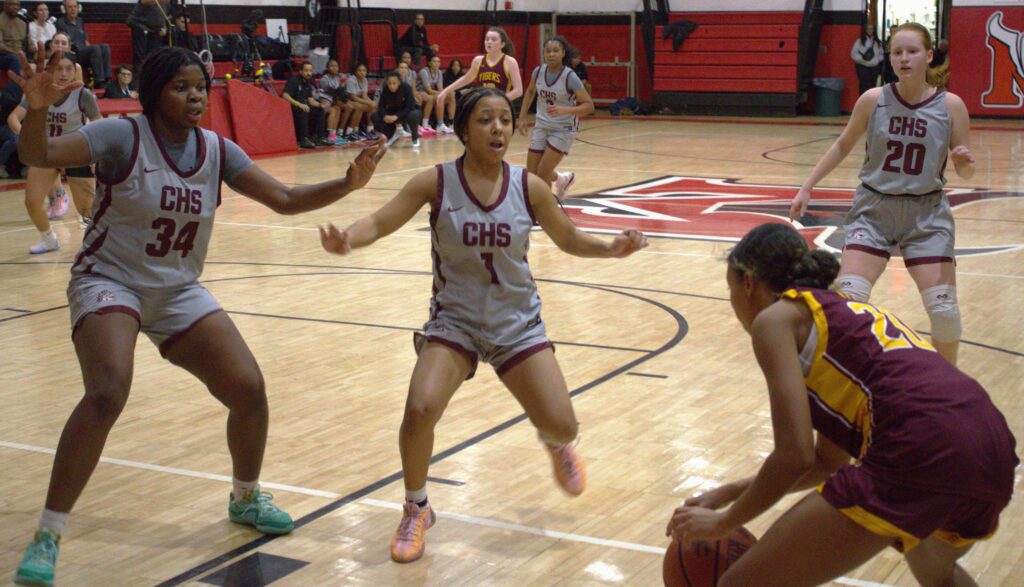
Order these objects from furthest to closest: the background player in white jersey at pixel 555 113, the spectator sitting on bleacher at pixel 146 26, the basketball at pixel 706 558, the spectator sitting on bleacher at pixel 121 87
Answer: the spectator sitting on bleacher at pixel 146 26
the spectator sitting on bleacher at pixel 121 87
the background player in white jersey at pixel 555 113
the basketball at pixel 706 558

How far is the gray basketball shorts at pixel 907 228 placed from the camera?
18.6 feet

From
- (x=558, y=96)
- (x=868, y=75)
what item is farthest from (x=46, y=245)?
(x=868, y=75)

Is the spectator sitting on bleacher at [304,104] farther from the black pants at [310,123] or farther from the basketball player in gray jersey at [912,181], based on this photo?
the basketball player in gray jersey at [912,181]

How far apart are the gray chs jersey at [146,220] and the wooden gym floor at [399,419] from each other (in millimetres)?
996

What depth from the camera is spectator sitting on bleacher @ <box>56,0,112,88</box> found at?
16547 millimetres

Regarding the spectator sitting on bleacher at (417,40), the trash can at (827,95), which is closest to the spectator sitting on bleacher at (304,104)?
the spectator sitting on bleacher at (417,40)

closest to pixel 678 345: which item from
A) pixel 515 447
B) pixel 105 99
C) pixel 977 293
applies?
pixel 515 447

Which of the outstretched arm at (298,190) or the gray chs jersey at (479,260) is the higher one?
the outstretched arm at (298,190)

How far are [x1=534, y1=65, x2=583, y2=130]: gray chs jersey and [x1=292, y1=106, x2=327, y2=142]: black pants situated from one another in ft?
27.0

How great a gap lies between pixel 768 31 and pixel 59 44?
19322mm

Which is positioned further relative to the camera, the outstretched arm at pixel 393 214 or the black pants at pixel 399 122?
the black pants at pixel 399 122

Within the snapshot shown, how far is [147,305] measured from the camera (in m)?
4.13

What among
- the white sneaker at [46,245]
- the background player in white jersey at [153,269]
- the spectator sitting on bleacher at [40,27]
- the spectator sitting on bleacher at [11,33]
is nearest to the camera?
the background player in white jersey at [153,269]

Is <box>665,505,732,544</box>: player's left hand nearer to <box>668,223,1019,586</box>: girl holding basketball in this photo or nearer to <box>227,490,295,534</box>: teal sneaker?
<box>668,223,1019,586</box>: girl holding basketball
